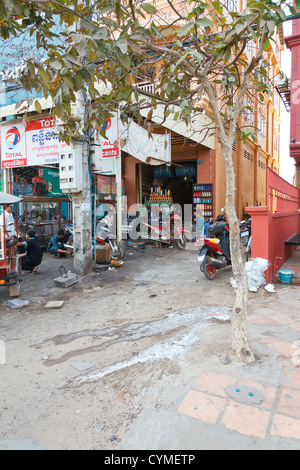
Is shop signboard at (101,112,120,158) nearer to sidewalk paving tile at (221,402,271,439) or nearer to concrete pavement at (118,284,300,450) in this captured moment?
concrete pavement at (118,284,300,450)

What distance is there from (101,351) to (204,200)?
10286mm

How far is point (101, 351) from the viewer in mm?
3971

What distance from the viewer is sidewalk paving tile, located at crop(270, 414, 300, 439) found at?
2.22 meters

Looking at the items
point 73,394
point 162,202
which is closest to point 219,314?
point 73,394

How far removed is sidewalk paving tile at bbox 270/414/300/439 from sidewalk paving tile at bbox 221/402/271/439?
0.06m

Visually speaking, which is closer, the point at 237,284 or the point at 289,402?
the point at 289,402

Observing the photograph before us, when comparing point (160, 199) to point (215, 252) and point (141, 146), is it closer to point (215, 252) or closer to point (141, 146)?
point (141, 146)

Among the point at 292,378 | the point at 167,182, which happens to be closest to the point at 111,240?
the point at 292,378

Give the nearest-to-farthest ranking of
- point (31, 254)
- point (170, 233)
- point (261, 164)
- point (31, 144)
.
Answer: point (31, 254) → point (31, 144) → point (170, 233) → point (261, 164)

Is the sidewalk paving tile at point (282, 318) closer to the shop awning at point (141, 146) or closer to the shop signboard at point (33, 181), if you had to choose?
the shop awning at point (141, 146)
